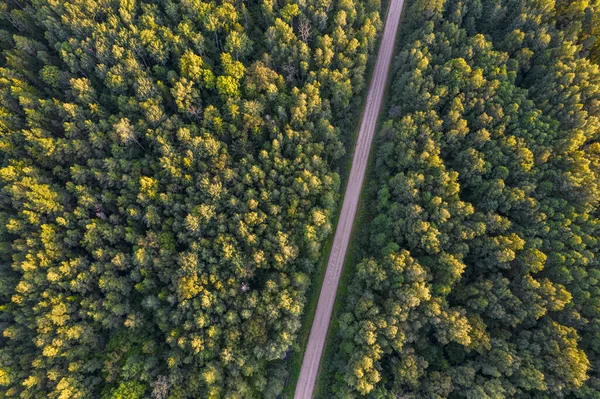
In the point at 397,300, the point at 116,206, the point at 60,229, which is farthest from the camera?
the point at 116,206

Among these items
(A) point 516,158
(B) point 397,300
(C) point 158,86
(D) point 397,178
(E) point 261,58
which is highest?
(E) point 261,58

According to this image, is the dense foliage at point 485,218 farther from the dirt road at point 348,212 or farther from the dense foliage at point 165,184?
the dense foliage at point 165,184

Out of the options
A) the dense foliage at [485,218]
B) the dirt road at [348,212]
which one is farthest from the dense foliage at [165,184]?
the dense foliage at [485,218]

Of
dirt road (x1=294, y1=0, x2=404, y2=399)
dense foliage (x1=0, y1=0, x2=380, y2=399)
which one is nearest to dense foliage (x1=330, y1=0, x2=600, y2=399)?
dirt road (x1=294, y1=0, x2=404, y2=399)

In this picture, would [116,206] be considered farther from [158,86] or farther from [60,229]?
[158,86]

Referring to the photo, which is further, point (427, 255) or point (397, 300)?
point (427, 255)

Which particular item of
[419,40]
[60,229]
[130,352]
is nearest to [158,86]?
[60,229]

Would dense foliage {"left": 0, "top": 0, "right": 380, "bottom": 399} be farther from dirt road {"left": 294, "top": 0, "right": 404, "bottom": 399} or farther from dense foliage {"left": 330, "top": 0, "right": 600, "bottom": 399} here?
dense foliage {"left": 330, "top": 0, "right": 600, "bottom": 399}

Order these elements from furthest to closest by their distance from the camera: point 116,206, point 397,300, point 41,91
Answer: point 41,91 < point 116,206 < point 397,300
